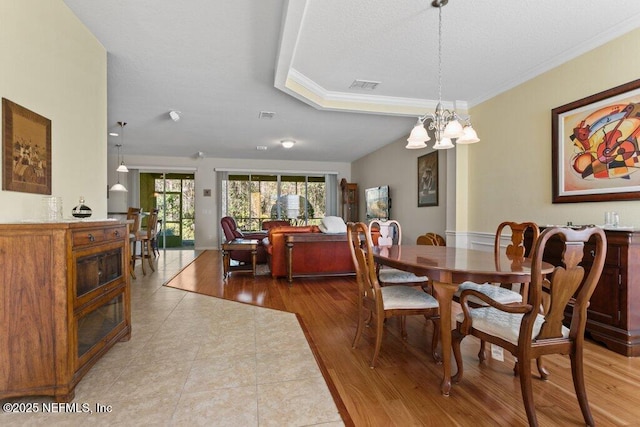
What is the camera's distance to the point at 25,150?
1.96 m

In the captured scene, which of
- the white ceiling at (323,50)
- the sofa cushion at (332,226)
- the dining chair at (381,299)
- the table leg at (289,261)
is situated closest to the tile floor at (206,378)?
Result: the dining chair at (381,299)

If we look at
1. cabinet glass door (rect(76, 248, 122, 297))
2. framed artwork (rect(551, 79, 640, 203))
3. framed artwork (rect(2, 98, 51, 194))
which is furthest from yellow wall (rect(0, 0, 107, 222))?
framed artwork (rect(551, 79, 640, 203))

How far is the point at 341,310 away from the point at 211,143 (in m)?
5.28

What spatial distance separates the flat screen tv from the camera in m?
7.09

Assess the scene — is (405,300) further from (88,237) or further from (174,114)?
(174,114)

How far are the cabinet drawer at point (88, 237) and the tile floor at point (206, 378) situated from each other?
833 mm

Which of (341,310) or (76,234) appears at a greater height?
(76,234)

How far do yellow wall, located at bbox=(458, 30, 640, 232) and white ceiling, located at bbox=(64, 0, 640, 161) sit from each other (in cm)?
11

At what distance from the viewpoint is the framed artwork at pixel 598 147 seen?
259cm

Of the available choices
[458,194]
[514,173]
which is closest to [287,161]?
[458,194]

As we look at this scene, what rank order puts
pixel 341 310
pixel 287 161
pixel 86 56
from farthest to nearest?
pixel 287 161
pixel 341 310
pixel 86 56

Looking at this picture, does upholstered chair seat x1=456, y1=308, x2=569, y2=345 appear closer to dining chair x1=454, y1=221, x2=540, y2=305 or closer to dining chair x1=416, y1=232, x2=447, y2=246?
dining chair x1=454, y1=221, x2=540, y2=305

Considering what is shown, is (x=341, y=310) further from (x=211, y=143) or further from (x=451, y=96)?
(x=211, y=143)

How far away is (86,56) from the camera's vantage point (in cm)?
262
